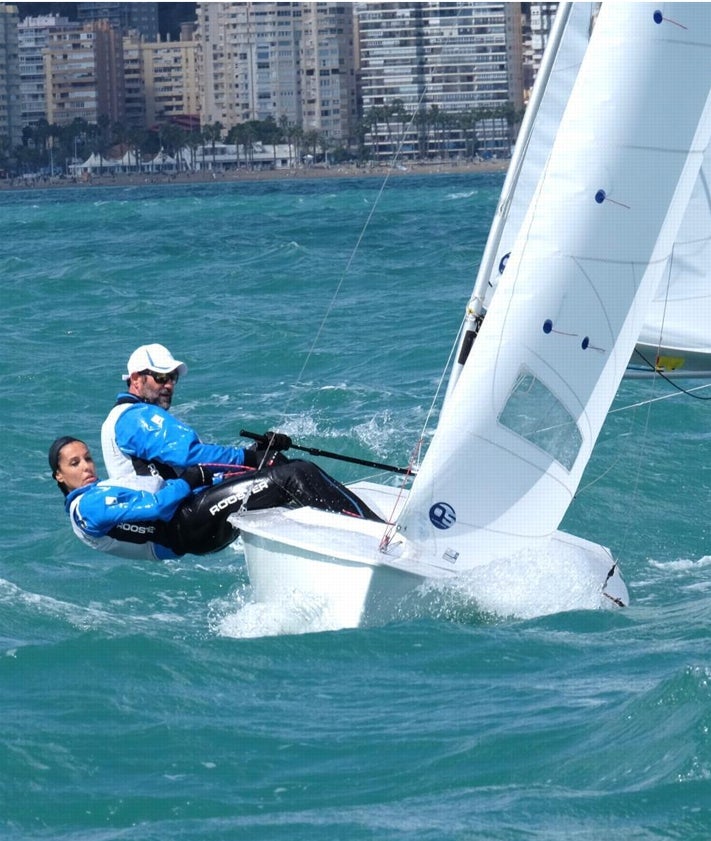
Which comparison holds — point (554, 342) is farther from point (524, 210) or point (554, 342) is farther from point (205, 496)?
point (524, 210)

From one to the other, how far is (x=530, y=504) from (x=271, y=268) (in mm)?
15108

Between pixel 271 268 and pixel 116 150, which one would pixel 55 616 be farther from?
pixel 116 150

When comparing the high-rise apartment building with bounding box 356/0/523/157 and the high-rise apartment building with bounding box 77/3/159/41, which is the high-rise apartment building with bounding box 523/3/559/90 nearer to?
the high-rise apartment building with bounding box 356/0/523/157

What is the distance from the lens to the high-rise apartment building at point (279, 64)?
9981cm

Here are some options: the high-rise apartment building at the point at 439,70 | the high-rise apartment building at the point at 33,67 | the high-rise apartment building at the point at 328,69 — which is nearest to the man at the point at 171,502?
the high-rise apartment building at the point at 439,70

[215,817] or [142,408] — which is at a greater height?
[142,408]

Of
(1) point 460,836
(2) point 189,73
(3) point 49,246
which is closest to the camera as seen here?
(1) point 460,836

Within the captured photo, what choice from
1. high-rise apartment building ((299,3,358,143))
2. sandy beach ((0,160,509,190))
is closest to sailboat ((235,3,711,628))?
sandy beach ((0,160,509,190))

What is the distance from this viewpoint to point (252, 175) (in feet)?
287

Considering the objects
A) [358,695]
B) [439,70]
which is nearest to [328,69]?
[439,70]

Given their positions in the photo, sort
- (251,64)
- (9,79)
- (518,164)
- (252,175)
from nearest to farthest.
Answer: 1. (518,164)
2. (252,175)
3. (9,79)
4. (251,64)

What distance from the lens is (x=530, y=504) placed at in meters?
5.11

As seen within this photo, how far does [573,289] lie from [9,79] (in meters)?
103

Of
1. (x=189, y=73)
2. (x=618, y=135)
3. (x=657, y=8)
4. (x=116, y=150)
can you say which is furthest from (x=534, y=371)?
(x=189, y=73)
